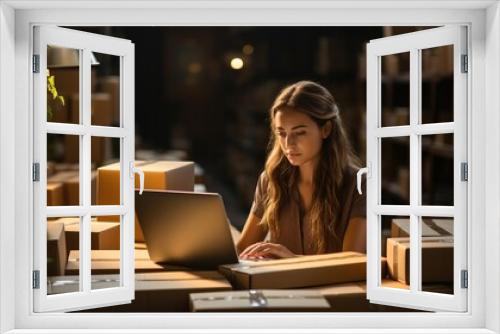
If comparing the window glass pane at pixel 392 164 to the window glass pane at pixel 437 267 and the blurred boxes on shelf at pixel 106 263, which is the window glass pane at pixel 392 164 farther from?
the blurred boxes on shelf at pixel 106 263

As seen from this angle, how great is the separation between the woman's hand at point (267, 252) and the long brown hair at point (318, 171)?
14.5 inches

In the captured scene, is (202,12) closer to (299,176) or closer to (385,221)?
(299,176)

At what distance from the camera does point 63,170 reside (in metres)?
4.65

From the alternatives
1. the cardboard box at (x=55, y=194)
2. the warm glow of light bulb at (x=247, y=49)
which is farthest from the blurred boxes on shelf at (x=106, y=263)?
the warm glow of light bulb at (x=247, y=49)

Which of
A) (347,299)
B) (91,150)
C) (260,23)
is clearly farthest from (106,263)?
(91,150)

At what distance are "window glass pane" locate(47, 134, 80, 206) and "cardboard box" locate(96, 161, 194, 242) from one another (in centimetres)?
38

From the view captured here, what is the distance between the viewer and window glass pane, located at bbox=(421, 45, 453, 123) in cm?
470

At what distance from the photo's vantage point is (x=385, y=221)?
6297mm

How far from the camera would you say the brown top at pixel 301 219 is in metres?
4.29

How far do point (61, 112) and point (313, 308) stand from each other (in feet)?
7.09

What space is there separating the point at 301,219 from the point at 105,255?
4.89 feet

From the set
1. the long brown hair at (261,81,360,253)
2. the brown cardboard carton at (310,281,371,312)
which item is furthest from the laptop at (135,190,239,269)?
the long brown hair at (261,81,360,253)

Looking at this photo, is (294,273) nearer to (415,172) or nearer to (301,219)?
(415,172)

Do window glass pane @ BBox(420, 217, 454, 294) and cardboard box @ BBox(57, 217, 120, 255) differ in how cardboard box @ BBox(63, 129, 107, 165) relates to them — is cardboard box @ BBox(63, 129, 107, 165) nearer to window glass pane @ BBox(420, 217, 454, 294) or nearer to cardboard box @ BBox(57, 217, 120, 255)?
cardboard box @ BBox(57, 217, 120, 255)
